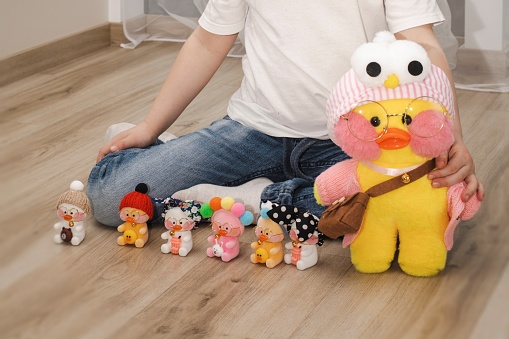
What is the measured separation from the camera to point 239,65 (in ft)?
7.13

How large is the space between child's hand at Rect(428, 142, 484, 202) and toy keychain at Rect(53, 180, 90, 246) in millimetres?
456

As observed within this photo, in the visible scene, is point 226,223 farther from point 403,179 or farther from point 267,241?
point 403,179

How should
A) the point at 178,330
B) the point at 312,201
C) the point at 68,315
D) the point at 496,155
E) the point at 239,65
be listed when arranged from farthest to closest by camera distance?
the point at 239,65 < the point at 496,155 < the point at 312,201 < the point at 178,330 < the point at 68,315

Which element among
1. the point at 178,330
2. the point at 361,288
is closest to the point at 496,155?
the point at 361,288

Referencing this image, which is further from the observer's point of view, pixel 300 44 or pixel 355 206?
pixel 300 44

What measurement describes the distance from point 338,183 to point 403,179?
0.08 m

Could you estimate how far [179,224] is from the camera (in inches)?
44.5

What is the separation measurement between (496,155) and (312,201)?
0.47 meters

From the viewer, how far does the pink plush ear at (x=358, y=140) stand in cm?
101

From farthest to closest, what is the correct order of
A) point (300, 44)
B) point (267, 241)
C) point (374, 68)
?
point (300, 44) < point (267, 241) < point (374, 68)

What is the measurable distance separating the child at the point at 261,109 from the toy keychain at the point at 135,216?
7 cm

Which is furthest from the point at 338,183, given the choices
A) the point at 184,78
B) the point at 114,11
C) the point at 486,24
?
the point at 114,11

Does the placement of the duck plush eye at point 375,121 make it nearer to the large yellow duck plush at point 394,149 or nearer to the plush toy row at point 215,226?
the large yellow duck plush at point 394,149

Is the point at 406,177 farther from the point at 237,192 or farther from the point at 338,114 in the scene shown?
the point at 237,192
